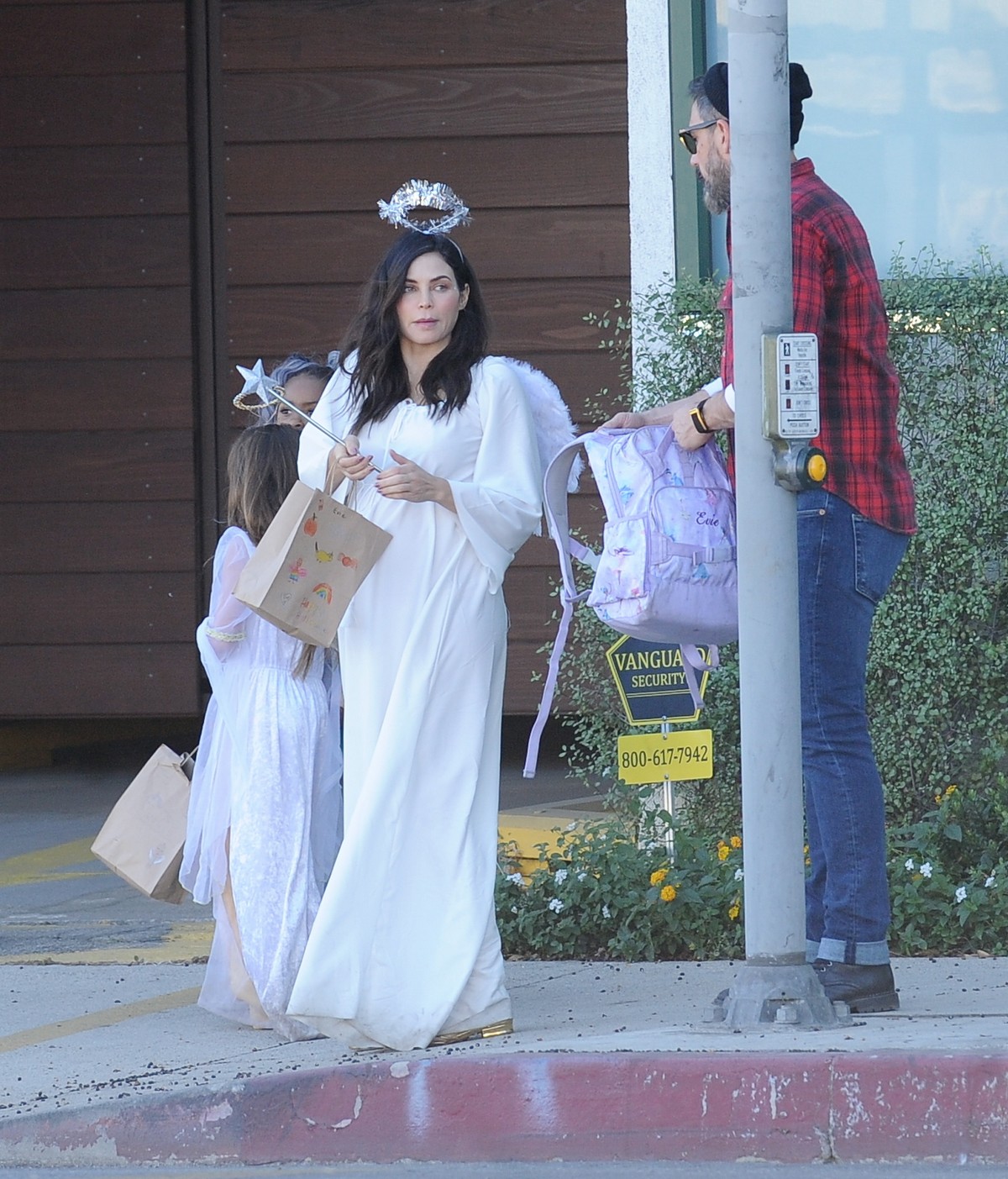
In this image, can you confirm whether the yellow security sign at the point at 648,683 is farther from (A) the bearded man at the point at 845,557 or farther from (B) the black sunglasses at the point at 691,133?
(B) the black sunglasses at the point at 691,133

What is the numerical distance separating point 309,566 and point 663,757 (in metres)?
1.91

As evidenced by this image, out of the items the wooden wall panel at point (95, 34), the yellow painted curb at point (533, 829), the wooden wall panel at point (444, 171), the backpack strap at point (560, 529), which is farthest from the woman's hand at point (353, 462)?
the wooden wall panel at point (95, 34)

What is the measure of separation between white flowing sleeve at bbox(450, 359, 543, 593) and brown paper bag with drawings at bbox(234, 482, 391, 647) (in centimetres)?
24

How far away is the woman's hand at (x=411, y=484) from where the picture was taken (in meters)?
4.05

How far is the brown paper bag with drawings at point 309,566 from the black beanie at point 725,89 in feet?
3.96

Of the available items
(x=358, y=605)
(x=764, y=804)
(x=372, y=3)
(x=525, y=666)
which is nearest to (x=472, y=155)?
(x=372, y=3)

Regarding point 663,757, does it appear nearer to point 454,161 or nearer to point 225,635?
point 225,635

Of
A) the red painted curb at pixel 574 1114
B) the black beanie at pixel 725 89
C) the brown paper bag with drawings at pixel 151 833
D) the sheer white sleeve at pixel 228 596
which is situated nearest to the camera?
the red painted curb at pixel 574 1114

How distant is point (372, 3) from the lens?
8789 millimetres

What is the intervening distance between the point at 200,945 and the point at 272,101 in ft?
15.1

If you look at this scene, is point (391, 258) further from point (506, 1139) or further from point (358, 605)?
point (506, 1139)

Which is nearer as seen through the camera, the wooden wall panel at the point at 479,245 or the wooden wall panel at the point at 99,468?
the wooden wall panel at the point at 479,245

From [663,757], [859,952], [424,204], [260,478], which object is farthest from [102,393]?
[859,952]

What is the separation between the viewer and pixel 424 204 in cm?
455
